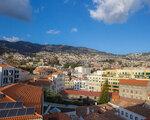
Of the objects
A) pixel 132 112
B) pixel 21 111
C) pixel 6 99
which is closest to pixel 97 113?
pixel 132 112

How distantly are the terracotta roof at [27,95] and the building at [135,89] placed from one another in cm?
5826

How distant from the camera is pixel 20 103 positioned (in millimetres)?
32656

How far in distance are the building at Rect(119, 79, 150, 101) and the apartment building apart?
3980cm

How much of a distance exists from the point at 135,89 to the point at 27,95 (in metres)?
66.7

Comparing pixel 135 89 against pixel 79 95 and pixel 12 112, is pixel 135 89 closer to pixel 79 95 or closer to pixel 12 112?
pixel 79 95

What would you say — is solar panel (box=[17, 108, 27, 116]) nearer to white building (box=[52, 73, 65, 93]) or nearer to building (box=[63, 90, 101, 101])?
white building (box=[52, 73, 65, 93])

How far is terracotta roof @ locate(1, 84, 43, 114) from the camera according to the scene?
37.0m

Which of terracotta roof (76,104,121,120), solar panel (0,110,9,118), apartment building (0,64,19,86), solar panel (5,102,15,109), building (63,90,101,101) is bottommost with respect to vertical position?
terracotta roof (76,104,121,120)

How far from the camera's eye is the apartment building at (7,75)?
83.9 metres

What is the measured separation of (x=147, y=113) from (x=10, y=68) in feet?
162

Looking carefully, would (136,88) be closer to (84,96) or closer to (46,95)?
(84,96)

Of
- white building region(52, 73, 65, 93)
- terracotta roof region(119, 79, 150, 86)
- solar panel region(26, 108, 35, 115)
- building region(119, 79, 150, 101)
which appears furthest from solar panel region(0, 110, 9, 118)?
white building region(52, 73, 65, 93)

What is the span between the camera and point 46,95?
75875 mm

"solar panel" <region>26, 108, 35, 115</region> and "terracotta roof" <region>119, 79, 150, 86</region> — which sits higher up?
"terracotta roof" <region>119, 79, 150, 86</region>
